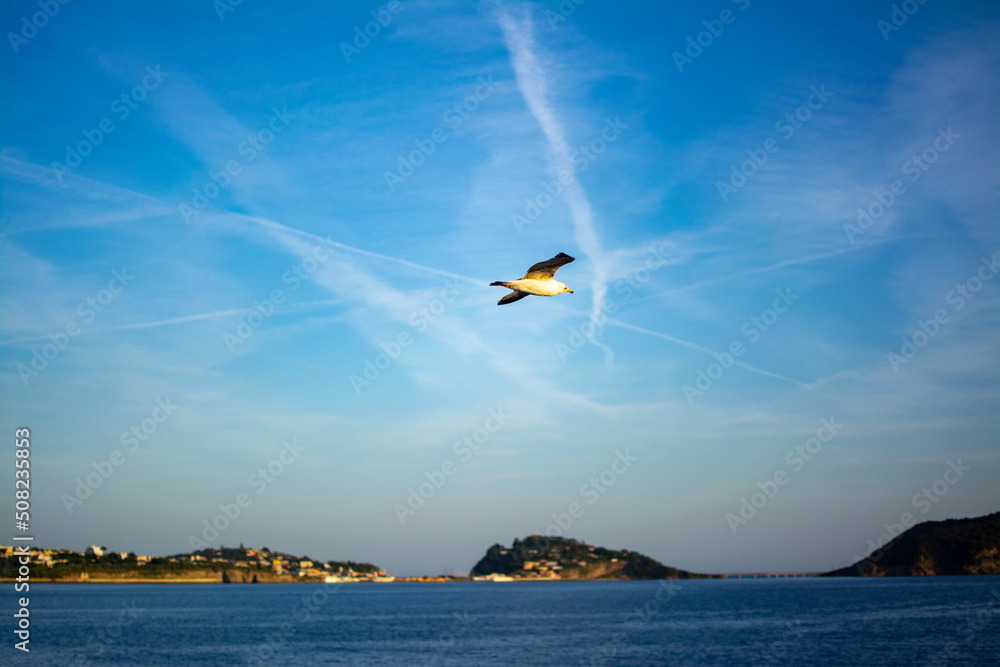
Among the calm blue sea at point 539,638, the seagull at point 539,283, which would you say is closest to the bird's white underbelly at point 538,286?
the seagull at point 539,283

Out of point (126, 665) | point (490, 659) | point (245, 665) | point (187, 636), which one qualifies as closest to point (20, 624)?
point (187, 636)

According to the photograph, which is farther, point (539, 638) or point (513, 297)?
point (539, 638)

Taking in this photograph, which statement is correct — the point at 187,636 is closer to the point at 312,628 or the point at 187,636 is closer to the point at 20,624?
the point at 312,628

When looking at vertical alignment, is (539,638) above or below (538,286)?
below

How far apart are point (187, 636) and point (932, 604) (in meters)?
88.6

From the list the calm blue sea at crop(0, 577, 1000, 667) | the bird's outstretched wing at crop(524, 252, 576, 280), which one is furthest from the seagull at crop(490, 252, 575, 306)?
the calm blue sea at crop(0, 577, 1000, 667)

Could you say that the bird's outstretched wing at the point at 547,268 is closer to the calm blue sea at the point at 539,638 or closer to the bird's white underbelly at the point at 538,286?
the bird's white underbelly at the point at 538,286

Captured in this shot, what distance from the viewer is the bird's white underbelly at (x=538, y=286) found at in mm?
16969

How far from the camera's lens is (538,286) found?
17.1m

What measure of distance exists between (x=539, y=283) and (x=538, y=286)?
3.1 inches

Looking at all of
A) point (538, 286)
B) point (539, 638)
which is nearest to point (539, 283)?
point (538, 286)

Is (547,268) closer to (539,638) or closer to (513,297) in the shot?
(513,297)

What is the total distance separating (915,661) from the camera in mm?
45094

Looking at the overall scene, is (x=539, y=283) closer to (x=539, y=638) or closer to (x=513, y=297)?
(x=513, y=297)
